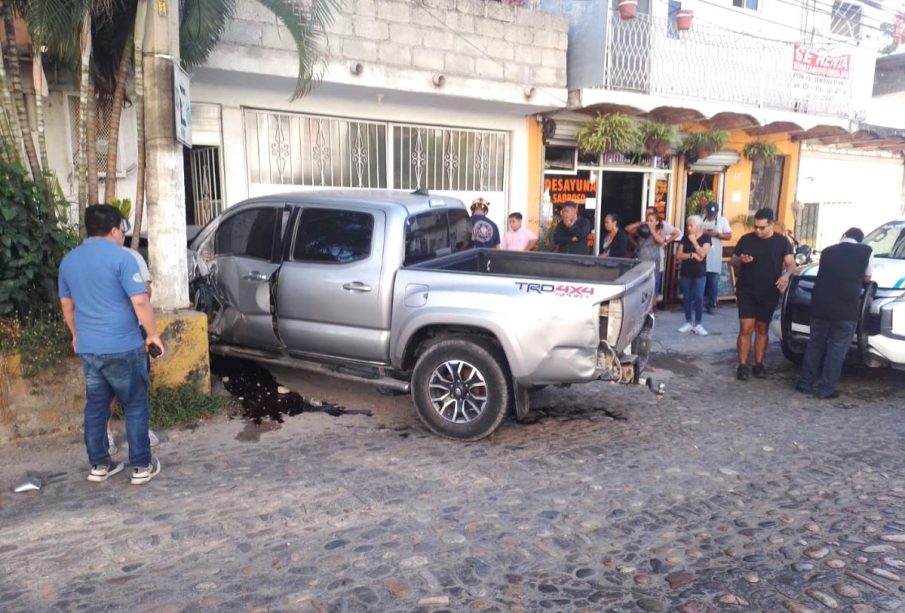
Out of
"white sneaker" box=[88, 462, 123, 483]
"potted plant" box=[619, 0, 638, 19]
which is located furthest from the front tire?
"potted plant" box=[619, 0, 638, 19]

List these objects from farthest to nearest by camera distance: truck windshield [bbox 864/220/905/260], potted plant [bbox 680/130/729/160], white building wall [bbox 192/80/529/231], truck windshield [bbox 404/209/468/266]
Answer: potted plant [bbox 680/130/729/160]
white building wall [bbox 192/80/529/231]
truck windshield [bbox 864/220/905/260]
truck windshield [bbox 404/209/468/266]

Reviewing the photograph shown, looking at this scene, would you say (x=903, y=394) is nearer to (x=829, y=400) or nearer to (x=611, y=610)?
(x=829, y=400)

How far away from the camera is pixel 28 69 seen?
6.80 metres

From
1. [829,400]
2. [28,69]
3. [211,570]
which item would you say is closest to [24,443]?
[211,570]

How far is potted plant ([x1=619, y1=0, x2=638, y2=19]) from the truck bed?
503 cm

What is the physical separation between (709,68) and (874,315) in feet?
18.2

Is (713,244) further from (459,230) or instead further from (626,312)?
(626,312)

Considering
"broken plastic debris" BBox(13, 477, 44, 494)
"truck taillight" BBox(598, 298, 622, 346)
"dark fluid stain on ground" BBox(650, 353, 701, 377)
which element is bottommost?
"dark fluid stain on ground" BBox(650, 353, 701, 377)

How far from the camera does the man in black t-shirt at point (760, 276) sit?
270 inches

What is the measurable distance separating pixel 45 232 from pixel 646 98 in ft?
26.4

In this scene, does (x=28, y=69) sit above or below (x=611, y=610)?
above

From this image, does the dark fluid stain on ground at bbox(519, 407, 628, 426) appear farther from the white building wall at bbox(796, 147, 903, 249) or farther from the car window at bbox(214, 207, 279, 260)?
the white building wall at bbox(796, 147, 903, 249)

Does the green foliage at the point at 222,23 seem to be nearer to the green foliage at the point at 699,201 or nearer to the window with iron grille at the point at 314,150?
the window with iron grille at the point at 314,150

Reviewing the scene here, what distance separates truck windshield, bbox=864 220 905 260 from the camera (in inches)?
299
